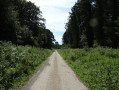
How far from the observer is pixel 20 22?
31469mm

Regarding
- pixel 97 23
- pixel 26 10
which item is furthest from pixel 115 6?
pixel 26 10

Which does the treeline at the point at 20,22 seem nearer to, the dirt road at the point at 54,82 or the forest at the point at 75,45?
the forest at the point at 75,45

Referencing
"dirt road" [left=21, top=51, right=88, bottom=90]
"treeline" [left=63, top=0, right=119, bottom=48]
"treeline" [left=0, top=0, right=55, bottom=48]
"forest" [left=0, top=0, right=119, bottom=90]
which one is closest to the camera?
"dirt road" [left=21, top=51, right=88, bottom=90]

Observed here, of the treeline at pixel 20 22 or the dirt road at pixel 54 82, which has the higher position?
the treeline at pixel 20 22

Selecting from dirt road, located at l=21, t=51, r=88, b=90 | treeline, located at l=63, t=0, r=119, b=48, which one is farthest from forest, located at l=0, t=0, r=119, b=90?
dirt road, located at l=21, t=51, r=88, b=90

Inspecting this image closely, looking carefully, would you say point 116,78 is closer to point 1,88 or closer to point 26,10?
point 1,88

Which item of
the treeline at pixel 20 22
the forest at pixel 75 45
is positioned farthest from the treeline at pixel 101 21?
the treeline at pixel 20 22

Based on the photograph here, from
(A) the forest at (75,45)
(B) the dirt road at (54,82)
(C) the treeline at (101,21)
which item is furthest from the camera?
(C) the treeline at (101,21)

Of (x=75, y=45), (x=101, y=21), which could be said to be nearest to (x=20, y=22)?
(x=101, y=21)

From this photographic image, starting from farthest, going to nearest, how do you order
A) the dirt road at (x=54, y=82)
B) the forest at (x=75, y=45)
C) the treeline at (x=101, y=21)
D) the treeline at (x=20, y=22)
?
the treeline at (x=101, y=21) < the treeline at (x=20, y=22) < the forest at (x=75, y=45) < the dirt road at (x=54, y=82)

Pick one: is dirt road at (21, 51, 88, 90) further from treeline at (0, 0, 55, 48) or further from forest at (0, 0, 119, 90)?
treeline at (0, 0, 55, 48)

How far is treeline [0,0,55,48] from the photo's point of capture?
1659 centimetres

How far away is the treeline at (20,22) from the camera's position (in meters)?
16.6

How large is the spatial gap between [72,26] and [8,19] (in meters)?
32.2
